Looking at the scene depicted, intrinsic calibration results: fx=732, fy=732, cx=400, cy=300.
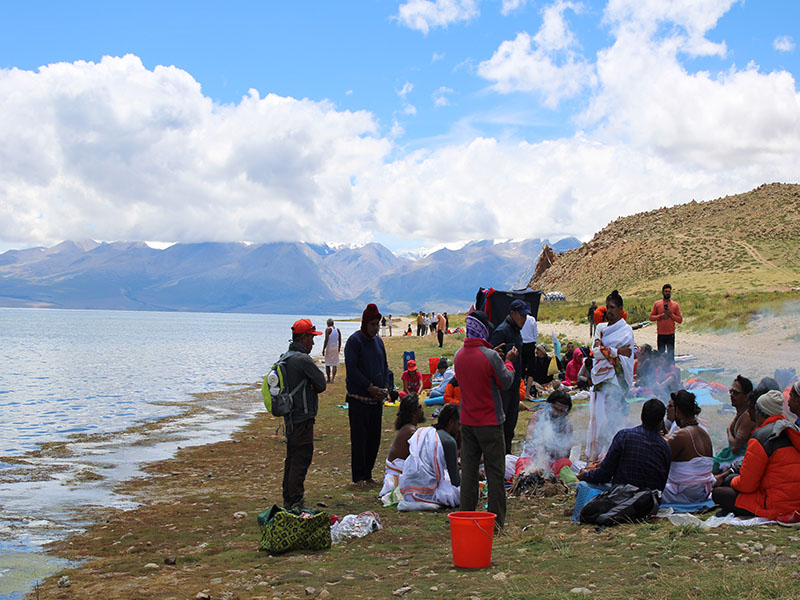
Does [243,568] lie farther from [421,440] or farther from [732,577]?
[732,577]

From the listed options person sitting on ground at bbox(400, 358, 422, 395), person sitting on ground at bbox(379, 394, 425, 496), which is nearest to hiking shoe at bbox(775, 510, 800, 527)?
person sitting on ground at bbox(379, 394, 425, 496)

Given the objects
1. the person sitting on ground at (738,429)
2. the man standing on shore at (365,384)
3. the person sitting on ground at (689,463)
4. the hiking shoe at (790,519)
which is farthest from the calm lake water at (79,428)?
the person sitting on ground at (738,429)

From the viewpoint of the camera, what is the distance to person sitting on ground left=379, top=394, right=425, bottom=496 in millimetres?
8328

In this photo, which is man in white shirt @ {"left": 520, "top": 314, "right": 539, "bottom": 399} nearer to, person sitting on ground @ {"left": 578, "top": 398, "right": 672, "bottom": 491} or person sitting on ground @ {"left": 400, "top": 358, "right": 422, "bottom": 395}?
person sitting on ground @ {"left": 400, "top": 358, "right": 422, "bottom": 395}

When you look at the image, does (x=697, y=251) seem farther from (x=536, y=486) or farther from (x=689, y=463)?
(x=689, y=463)

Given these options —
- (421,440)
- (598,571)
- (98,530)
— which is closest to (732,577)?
(598,571)

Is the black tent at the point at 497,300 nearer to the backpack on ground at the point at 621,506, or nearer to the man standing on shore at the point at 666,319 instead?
the man standing on shore at the point at 666,319

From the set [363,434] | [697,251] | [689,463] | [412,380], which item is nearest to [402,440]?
[363,434]

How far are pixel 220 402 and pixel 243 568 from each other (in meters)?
17.5

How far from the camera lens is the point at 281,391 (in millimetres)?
7586

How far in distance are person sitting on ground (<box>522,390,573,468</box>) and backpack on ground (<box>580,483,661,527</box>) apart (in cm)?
203

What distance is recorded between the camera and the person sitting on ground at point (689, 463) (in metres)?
7.07

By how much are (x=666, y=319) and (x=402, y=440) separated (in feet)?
28.6

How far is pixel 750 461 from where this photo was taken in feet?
20.2
